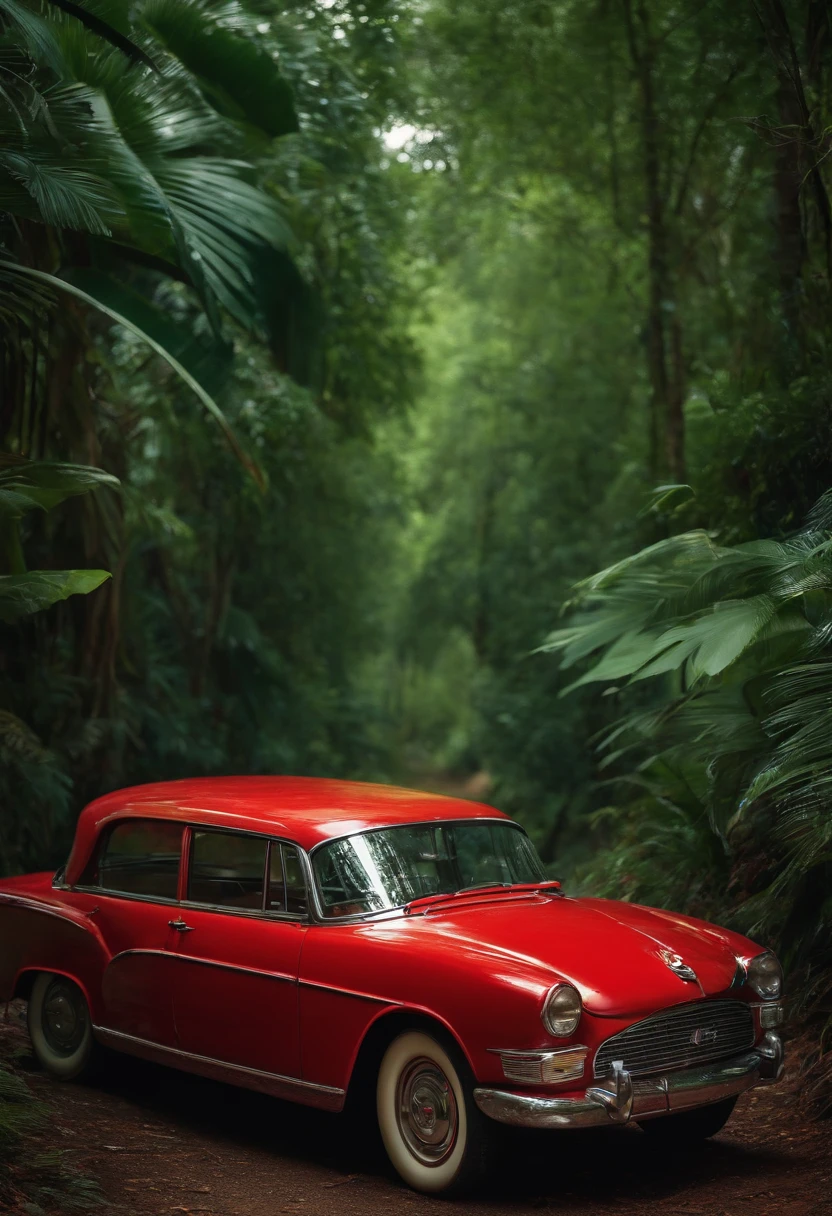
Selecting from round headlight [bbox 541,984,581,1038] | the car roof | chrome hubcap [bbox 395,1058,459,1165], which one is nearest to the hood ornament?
round headlight [bbox 541,984,581,1038]

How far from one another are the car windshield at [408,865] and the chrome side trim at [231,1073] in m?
0.69

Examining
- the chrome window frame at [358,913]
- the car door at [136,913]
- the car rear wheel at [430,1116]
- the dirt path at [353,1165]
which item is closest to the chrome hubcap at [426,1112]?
the car rear wheel at [430,1116]

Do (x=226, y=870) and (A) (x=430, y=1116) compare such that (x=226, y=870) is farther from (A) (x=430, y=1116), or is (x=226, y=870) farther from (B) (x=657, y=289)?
(B) (x=657, y=289)

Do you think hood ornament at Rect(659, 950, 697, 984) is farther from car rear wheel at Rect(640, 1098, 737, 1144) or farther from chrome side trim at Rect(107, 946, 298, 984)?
chrome side trim at Rect(107, 946, 298, 984)

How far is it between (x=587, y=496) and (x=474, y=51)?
9.53 meters

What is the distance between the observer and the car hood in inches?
179

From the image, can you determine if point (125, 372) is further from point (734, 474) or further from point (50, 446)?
point (734, 474)

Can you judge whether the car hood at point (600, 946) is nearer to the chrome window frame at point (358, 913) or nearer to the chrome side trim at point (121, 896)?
the chrome window frame at point (358, 913)

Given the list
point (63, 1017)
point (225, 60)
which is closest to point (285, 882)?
point (63, 1017)

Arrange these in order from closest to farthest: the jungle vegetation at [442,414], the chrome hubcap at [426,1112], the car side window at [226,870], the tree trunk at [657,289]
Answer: the chrome hubcap at [426,1112] → the car side window at [226,870] → the jungle vegetation at [442,414] → the tree trunk at [657,289]

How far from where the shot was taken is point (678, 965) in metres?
4.81

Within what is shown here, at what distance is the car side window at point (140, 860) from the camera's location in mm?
5910

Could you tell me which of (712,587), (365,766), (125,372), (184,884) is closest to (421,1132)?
(184,884)

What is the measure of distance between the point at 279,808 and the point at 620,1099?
1972 millimetres
